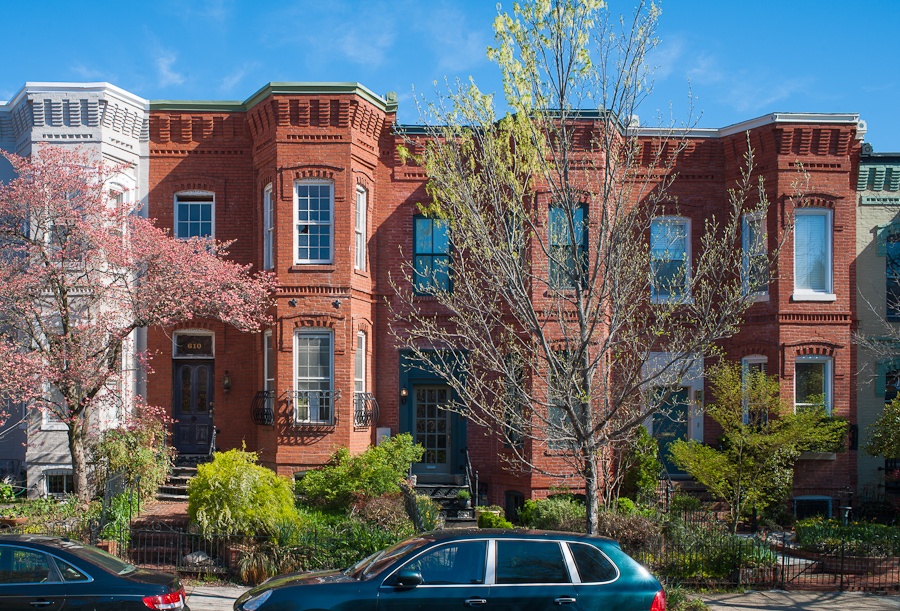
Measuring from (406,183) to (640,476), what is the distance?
28.4ft

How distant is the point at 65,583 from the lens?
325 inches

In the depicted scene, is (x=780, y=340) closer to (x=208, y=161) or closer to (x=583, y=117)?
(x=583, y=117)

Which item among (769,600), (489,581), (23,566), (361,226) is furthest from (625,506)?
(23,566)

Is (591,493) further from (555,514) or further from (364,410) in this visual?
(364,410)

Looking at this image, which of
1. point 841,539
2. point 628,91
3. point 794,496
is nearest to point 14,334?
point 628,91

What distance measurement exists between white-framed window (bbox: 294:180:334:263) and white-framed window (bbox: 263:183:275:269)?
0.65 metres

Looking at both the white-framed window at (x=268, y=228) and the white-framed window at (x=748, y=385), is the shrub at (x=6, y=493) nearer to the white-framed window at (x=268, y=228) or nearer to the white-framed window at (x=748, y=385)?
the white-framed window at (x=268, y=228)

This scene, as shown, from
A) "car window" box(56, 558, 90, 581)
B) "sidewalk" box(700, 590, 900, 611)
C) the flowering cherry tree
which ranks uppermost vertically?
the flowering cherry tree

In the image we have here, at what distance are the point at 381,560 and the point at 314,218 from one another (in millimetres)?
10895

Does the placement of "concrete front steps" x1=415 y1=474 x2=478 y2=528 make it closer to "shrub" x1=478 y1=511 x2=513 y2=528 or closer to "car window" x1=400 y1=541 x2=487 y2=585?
"shrub" x1=478 y1=511 x2=513 y2=528

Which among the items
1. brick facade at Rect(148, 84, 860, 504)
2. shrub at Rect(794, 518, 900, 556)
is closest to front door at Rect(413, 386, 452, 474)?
brick facade at Rect(148, 84, 860, 504)

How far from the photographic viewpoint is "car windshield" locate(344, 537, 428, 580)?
7959 mm

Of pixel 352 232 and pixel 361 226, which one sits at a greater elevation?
pixel 361 226

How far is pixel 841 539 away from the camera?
12.7m
